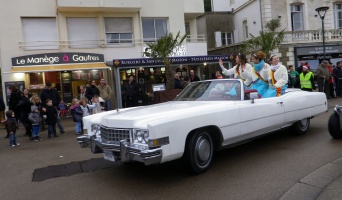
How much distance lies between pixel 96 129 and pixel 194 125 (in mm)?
1724

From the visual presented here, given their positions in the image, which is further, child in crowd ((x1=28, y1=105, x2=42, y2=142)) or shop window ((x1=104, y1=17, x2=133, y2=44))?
shop window ((x1=104, y1=17, x2=133, y2=44))

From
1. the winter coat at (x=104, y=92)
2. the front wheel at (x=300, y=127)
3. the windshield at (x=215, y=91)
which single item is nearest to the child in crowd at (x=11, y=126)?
the winter coat at (x=104, y=92)

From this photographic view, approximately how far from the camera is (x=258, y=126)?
5852 mm

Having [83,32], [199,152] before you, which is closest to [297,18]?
[83,32]

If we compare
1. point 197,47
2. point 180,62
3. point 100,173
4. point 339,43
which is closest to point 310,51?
point 339,43

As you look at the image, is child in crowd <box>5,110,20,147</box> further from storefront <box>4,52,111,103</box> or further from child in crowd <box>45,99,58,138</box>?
storefront <box>4,52,111,103</box>

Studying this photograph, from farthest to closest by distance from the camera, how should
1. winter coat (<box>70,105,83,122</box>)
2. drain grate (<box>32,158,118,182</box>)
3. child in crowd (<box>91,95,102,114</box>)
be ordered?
1. child in crowd (<box>91,95,102,114</box>)
2. winter coat (<box>70,105,83,122</box>)
3. drain grate (<box>32,158,118,182</box>)

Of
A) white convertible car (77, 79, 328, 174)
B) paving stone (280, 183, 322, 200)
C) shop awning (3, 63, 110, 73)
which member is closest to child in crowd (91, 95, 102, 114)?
white convertible car (77, 79, 328, 174)

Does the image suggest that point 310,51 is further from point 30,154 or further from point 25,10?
point 30,154

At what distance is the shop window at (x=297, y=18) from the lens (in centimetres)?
2589

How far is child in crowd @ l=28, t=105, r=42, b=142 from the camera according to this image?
9.58m

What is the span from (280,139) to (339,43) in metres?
22.0

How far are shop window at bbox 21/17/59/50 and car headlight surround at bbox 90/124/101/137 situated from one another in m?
12.4

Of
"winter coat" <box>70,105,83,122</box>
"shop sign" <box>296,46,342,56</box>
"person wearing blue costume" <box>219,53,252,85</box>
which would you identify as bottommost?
"winter coat" <box>70,105,83,122</box>
